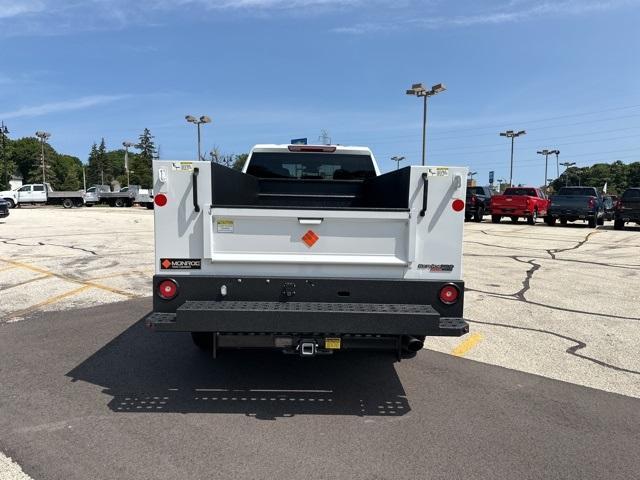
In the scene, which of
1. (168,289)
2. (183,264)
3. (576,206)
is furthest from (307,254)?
(576,206)

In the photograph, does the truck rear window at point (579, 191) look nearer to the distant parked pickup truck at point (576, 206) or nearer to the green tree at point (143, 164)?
the distant parked pickup truck at point (576, 206)

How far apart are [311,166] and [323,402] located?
411 cm

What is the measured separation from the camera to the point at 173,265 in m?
3.99

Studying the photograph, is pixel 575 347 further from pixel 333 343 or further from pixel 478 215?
pixel 478 215

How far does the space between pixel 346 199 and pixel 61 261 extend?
25.8ft

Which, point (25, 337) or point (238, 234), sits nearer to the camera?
point (238, 234)

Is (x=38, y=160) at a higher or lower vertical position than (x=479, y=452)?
higher

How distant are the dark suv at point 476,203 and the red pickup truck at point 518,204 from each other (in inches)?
40.0

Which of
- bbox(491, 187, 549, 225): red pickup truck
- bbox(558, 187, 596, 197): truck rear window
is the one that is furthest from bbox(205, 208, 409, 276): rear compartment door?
bbox(558, 187, 596, 197): truck rear window

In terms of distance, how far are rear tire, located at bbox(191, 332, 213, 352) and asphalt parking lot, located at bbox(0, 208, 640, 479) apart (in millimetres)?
170

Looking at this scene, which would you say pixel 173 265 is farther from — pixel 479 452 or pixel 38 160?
pixel 38 160

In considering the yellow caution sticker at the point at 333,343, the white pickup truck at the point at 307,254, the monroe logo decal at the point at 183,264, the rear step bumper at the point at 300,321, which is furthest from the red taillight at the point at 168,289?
the yellow caution sticker at the point at 333,343

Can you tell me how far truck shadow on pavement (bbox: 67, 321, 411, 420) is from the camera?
4047 millimetres

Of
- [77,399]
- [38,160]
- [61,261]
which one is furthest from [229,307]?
[38,160]
